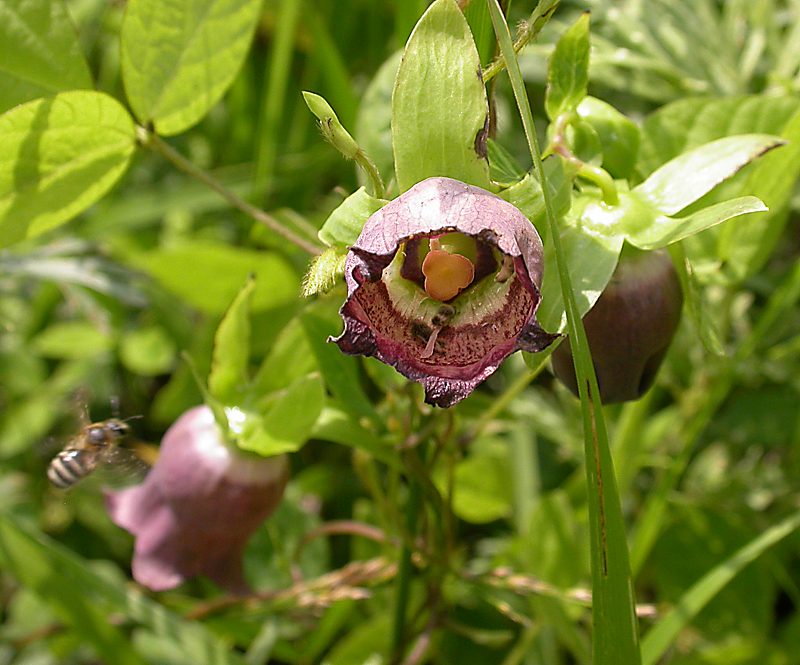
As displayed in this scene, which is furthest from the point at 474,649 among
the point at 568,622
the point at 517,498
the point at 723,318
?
the point at 723,318

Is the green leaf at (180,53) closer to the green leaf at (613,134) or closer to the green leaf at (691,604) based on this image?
the green leaf at (613,134)

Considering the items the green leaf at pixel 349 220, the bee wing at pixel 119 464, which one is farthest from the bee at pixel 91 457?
the green leaf at pixel 349 220

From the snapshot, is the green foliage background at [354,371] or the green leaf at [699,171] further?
the green foliage background at [354,371]

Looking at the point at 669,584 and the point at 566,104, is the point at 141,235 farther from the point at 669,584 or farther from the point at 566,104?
the point at 566,104

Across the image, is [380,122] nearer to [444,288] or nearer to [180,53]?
[180,53]

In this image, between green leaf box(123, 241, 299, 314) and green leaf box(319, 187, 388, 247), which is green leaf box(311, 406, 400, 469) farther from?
green leaf box(123, 241, 299, 314)

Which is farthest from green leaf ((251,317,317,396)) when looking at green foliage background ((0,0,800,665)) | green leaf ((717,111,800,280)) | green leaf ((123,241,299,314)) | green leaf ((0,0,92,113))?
green leaf ((123,241,299,314))
